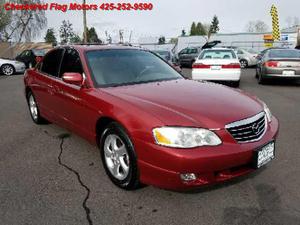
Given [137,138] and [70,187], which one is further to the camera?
[70,187]

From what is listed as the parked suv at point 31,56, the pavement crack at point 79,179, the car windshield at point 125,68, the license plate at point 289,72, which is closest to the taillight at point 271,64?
the license plate at point 289,72

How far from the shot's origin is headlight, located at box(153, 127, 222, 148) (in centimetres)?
278

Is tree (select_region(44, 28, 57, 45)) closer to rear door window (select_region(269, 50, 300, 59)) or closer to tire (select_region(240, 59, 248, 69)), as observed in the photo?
tire (select_region(240, 59, 248, 69))

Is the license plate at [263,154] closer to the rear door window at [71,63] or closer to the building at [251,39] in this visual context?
the rear door window at [71,63]

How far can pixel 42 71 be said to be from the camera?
5.45 m

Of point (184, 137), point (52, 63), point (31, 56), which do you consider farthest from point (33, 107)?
point (31, 56)

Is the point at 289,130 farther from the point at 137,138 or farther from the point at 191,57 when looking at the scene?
the point at 191,57

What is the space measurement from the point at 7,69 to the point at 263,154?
701 inches

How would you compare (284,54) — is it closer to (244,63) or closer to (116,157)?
(116,157)

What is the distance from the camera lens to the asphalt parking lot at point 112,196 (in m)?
2.86

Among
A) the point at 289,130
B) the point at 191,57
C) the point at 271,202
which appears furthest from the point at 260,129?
the point at 191,57

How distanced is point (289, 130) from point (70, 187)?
380cm

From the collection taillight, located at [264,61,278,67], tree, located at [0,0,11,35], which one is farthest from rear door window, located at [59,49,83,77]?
tree, located at [0,0,11,35]

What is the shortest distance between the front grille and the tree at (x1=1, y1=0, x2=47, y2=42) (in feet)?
143
